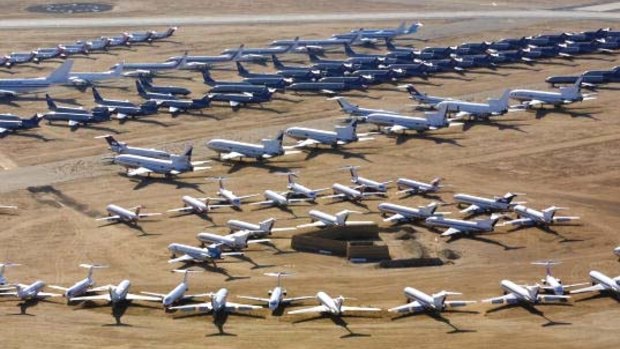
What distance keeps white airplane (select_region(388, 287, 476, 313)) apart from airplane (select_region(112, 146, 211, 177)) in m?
44.3

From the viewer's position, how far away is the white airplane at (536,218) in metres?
113

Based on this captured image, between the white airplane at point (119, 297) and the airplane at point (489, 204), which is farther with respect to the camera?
the airplane at point (489, 204)

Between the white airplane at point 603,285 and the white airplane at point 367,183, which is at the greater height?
the white airplane at point 603,285

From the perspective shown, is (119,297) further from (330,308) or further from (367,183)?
(367,183)

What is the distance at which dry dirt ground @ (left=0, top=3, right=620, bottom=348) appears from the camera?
8956cm

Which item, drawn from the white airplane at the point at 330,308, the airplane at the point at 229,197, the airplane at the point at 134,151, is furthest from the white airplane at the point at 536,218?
the airplane at the point at 134,151

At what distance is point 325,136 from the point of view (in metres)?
144

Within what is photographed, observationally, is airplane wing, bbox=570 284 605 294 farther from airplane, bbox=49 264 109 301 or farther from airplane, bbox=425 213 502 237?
airplane, bbox=49 264 109 301

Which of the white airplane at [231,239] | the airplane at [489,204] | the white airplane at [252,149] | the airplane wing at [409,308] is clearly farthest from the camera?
the white airplane at [252,149]

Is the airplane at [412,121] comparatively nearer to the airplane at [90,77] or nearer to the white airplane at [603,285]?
the airplane at [90,77]

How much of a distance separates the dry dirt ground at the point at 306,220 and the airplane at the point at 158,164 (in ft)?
4.81

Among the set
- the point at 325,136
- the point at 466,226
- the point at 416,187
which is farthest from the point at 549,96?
the point at 466,226

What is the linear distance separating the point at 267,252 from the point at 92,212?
21.8m

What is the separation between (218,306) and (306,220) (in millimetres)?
25369
